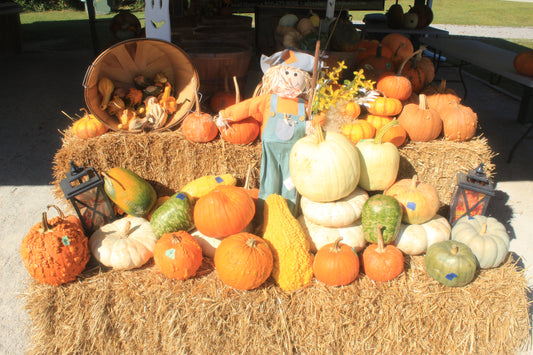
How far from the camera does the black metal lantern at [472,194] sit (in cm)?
283

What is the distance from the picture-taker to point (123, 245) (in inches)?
102

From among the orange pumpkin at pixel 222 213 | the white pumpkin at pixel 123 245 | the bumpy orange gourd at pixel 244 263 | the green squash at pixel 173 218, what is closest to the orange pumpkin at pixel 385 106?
the orange pumpkin at pixel 222 213

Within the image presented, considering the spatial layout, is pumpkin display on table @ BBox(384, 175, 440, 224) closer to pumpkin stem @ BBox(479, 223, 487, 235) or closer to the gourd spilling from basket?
pumpkin stem @ BBox(479, 223, 487, 235)

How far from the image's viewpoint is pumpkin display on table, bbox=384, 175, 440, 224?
2.70 metres

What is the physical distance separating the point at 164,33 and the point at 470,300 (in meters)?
3.23

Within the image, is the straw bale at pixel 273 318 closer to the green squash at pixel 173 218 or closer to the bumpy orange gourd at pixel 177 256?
the bumpy orange gourd at pixel 177 256

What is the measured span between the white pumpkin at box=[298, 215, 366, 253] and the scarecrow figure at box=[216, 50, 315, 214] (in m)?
0.39

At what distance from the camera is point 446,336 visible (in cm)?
238

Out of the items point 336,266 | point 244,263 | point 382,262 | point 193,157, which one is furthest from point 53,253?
point 382,262

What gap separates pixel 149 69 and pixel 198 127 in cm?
100

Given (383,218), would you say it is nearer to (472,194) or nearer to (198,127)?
(472,194)

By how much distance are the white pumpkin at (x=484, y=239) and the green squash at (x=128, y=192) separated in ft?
8.15

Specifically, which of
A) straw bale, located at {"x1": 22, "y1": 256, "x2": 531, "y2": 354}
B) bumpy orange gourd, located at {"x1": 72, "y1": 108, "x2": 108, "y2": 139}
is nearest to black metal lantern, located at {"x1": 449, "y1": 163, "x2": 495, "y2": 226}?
straw bale, located at {"x1": 22, "y1": 256, "x2": 531, "y2": 354}

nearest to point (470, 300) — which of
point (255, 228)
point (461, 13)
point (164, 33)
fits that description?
point (255, 228)
